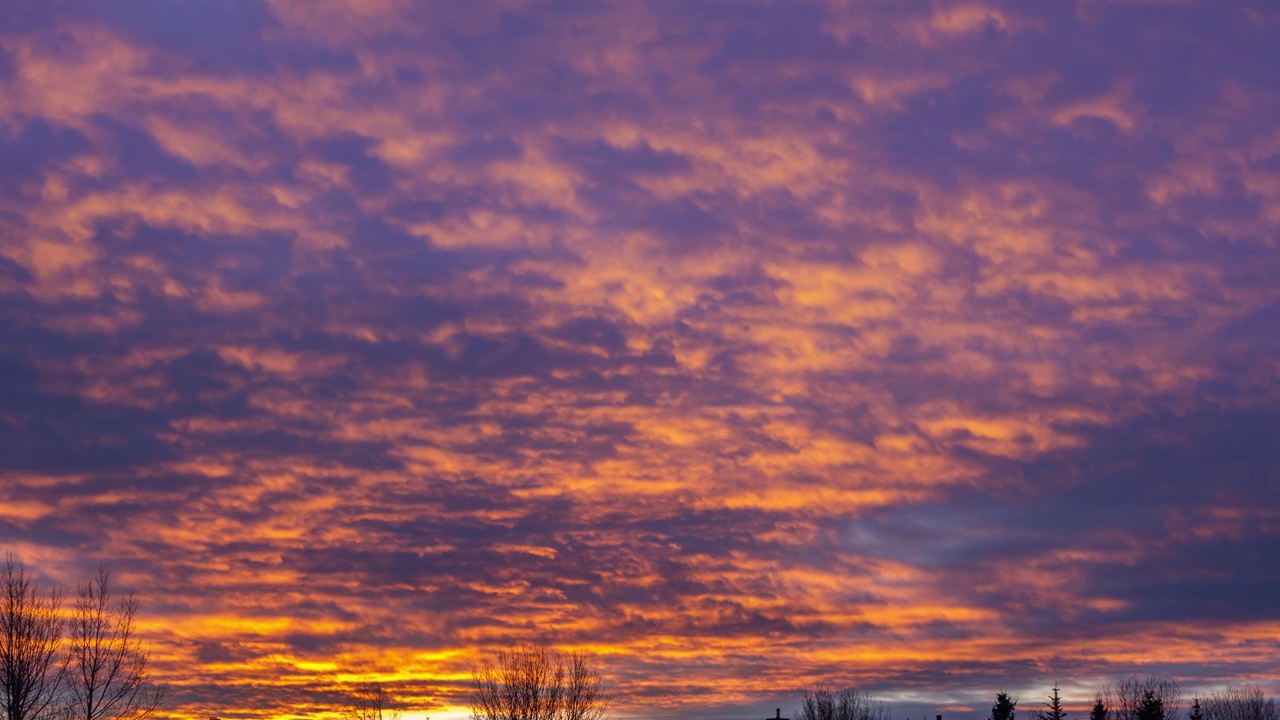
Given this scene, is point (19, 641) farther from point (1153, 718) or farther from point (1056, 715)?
point (1056, 715)

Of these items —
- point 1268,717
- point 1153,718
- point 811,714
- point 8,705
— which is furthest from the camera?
point 811,714

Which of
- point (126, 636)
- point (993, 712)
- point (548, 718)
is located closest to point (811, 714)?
point (993, 712)

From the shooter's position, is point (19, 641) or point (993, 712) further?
point (993, 712)

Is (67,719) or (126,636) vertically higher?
(126,636)

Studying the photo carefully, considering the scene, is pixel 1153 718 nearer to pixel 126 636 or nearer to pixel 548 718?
pixel 548 718

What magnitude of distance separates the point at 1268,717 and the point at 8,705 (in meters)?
97.5

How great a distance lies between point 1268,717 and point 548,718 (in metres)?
64.9

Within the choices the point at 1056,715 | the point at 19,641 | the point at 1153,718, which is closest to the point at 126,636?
the point at 19,641

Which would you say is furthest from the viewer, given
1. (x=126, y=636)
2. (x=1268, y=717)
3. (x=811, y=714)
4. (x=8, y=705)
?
(x=811, y=714)

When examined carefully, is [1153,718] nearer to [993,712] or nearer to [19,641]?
[993,712]

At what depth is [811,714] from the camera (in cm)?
11956

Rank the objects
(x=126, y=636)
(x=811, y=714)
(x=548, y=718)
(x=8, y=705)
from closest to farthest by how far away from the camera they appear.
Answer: (x=8, y=705), (x=126, y=636), (x=548, y=718), (x=811, y=714)

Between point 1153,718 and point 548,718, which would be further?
point 1153,718

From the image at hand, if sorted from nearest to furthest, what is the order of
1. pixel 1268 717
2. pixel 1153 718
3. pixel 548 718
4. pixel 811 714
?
pixel 548 718
pixel 1153 718
pixel 1268 717
pixel 811 714
